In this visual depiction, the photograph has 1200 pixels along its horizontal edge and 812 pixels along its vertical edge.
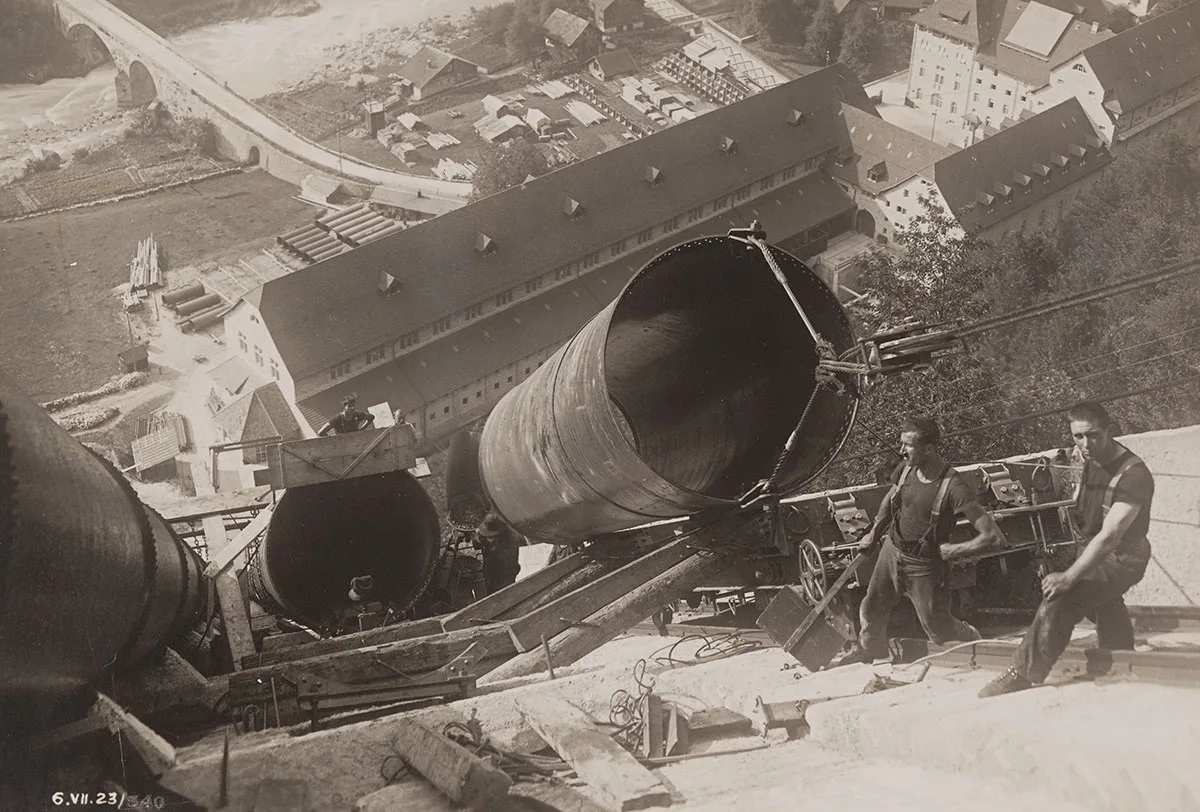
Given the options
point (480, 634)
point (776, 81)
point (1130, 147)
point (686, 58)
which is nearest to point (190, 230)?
point (686, 58)

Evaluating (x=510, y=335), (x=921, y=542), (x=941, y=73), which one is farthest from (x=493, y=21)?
(x=921, y=542)

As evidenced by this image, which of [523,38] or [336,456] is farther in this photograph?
[523,38]

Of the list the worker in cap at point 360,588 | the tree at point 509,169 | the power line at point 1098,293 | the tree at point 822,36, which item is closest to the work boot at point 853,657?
the power line at point 1098,293

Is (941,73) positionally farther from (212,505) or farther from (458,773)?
(458,773)

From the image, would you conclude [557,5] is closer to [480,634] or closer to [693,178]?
[693,178]

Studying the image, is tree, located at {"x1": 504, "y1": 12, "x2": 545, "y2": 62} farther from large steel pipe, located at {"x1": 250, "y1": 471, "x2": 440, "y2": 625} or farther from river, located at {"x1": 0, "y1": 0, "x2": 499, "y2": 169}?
large steel pipe, located at {"x1": 250, "y1": 471, "x2": 440, "y2": 625}

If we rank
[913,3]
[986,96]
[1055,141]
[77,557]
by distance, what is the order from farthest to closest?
[913,3], [986,96], [1055,141], [77,557]

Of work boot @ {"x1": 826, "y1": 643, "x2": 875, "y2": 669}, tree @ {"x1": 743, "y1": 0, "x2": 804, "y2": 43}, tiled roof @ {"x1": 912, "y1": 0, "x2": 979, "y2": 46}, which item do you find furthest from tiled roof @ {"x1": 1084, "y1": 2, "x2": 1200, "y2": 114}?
work boot @ {"x1": 826, "y1": 643, "x2": 875, "y2": 669}
